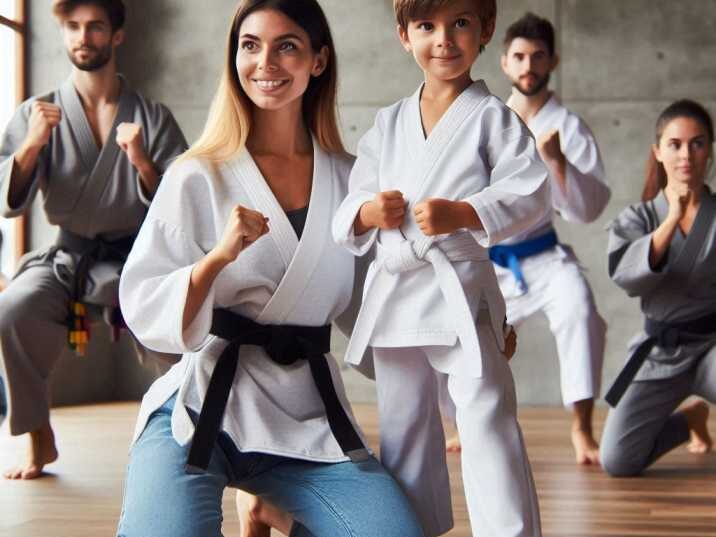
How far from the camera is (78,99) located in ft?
13.1

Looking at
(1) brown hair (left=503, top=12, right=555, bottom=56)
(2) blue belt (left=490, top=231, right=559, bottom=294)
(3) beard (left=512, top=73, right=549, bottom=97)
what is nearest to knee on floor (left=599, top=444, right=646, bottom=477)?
(2) blue belt (left=490, top=231, right=559, bottom=294)

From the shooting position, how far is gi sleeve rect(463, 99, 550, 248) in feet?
6.82

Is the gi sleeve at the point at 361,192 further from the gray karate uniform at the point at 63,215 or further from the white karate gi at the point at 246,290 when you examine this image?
the gray karate uniform at the point at 63,215

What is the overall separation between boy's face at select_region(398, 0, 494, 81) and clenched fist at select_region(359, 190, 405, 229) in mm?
277

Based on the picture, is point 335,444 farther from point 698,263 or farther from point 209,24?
point 209,24

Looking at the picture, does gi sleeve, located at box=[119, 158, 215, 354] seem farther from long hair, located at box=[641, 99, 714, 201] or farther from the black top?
long hair, located at box=[641, 99, 714, 201]

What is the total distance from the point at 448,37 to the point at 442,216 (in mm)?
377

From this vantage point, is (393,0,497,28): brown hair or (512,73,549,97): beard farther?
(512,73,549,97): beard

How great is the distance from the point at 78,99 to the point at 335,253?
206 centimetres

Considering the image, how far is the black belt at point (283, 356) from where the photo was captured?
2.10 meters

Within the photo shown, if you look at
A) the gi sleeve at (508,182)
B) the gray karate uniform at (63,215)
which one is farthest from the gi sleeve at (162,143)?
the gi sleeve at (508,182)

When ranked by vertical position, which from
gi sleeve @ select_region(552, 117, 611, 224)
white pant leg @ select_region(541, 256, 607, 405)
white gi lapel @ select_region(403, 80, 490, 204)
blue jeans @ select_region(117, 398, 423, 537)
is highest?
white gi lapel @ select_region(403, 80, 490, 204)

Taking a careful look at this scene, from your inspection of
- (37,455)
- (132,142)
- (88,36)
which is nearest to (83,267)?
(132,142)

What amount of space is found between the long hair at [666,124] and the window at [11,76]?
3.31 meters
